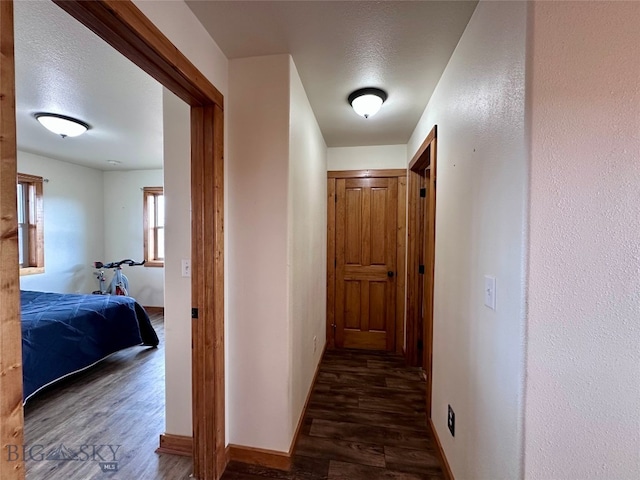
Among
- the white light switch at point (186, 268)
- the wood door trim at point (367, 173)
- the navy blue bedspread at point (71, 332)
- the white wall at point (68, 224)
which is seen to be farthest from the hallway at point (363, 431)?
A: the white wall at point (68, 224)

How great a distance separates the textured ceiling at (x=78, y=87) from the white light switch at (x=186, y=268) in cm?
137

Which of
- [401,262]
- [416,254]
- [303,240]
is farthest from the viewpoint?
[401,262]

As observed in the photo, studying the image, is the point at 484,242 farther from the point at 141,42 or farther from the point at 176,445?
the point at 176,445

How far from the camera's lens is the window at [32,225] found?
13.4ft

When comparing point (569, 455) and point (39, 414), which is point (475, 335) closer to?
point (569, 455)

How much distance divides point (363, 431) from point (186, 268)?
167 cm

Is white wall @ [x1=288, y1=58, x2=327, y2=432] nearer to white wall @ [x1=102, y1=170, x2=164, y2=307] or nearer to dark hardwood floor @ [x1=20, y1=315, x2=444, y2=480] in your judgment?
dark hardwood floor @ [x1=20, y1=315, x2=444, y2=480]

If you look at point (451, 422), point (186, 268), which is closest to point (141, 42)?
point (186, 268)

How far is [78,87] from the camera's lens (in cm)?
212

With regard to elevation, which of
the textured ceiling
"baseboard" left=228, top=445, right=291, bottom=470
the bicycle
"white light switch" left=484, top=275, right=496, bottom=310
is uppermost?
the textured ceiling

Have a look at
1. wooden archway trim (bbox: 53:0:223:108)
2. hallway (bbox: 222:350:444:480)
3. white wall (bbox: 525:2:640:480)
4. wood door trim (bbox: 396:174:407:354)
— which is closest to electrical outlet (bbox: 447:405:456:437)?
hallway (bbox: 222:350:444:480)

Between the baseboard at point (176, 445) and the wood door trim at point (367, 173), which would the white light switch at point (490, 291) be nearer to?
the baseboard at point (176, 445)

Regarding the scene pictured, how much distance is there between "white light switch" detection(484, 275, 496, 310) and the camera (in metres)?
1.09

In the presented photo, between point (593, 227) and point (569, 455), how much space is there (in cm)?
74
